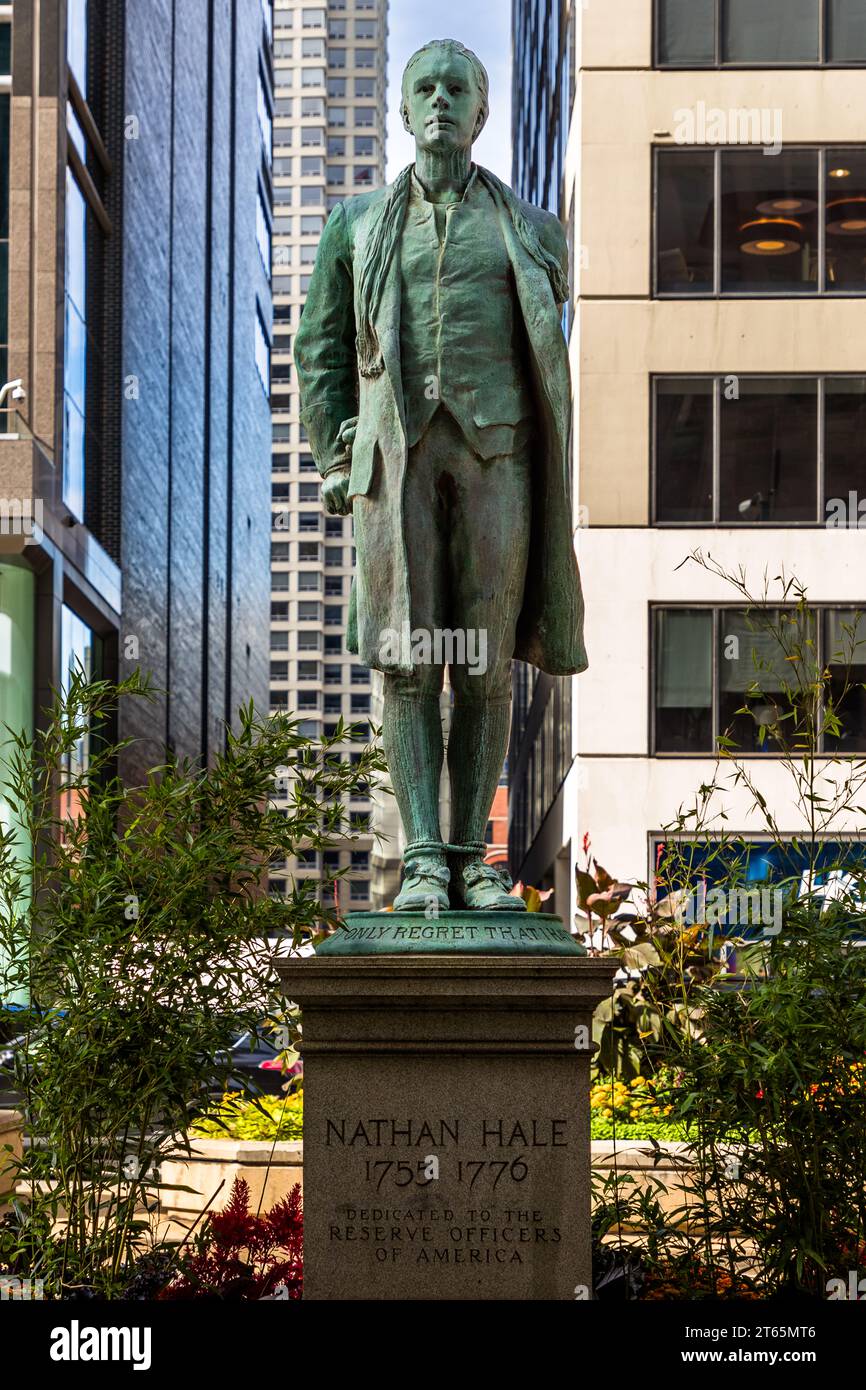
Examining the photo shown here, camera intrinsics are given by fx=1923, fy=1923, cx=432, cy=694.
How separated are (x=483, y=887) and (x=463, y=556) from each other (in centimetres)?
114

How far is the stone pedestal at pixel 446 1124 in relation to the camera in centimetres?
575

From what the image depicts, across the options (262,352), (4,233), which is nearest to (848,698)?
(4,233)

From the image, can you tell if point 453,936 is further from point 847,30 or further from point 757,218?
point 847,30

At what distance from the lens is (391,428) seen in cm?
654

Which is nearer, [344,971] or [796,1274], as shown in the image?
[344,971]

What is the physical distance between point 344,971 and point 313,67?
17395cm

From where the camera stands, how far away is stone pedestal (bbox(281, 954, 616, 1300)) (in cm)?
575

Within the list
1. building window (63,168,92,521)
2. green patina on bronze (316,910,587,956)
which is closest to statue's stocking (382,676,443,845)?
green patina on bronze (316,910,587,956)

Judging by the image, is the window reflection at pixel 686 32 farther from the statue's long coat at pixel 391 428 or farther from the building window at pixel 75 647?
the statue's long coat at pixel 391 428

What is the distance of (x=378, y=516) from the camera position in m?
6.60

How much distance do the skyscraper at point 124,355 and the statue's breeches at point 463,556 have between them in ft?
41.1
